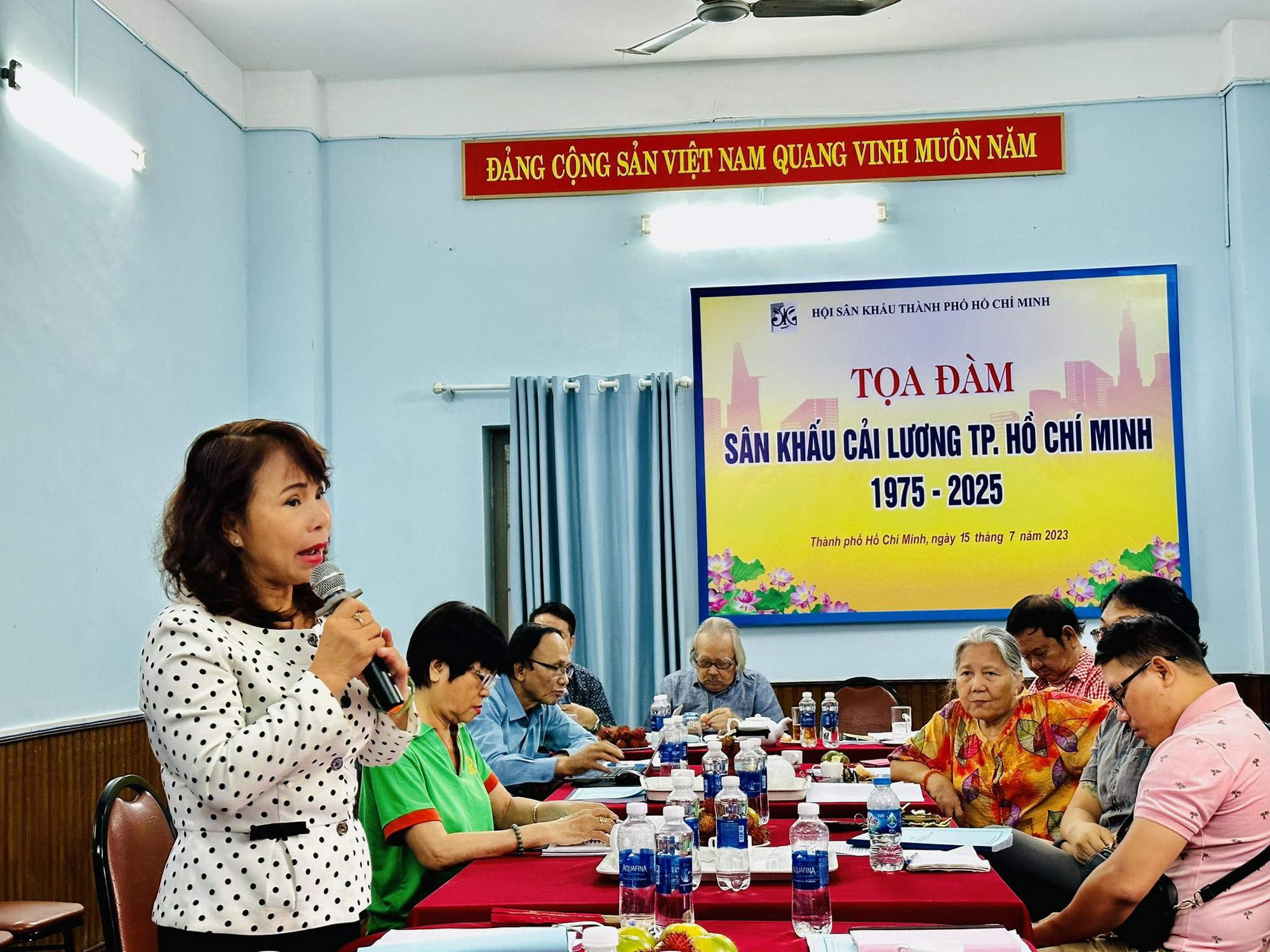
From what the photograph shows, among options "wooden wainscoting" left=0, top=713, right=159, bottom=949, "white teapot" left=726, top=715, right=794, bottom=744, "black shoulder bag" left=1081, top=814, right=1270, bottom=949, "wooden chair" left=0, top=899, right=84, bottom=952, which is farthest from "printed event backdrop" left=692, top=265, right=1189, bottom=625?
"black shoulder bag" left=1081, top=814, right=1270, bottom=949

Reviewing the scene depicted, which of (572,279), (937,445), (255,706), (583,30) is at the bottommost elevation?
(255,706)

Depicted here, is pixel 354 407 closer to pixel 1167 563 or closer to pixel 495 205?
pixel 495 205

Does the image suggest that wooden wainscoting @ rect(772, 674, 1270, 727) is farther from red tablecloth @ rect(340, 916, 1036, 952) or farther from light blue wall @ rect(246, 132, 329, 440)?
red tablecloth @ rect(340, 916, 1036, 952)

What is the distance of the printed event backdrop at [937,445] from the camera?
21.2ft

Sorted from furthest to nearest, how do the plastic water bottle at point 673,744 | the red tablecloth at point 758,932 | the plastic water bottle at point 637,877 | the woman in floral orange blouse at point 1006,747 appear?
the plastic water bottle at point 673,744, the woman in floral orange blouse at point 1006,747, the plastic water bottle at point 637,877, the red tablecloth at point 758,932

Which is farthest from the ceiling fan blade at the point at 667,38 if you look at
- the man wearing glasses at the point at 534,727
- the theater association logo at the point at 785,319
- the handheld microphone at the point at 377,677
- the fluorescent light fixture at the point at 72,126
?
the handheld microphone at the point at 377,677

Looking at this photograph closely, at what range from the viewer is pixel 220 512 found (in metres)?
1.82

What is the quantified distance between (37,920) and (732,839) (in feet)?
7.53

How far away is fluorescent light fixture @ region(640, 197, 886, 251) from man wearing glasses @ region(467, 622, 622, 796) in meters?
2.69

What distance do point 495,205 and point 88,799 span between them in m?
3.54

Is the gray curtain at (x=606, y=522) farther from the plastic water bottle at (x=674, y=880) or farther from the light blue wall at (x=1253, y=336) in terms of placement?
the plastic water bottle at (x=674, y=880)

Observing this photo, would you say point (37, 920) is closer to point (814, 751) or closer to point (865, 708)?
point (814, 751)

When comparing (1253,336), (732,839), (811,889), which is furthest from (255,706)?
(1253,336)

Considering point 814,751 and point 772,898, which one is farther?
point 814,751
